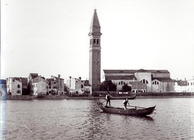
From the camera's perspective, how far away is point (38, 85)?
261ft

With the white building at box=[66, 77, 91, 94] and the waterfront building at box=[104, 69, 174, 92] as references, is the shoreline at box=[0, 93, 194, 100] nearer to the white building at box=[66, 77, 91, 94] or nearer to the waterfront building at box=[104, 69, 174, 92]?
the waterfront building at box=[104, 69, 174, 92]

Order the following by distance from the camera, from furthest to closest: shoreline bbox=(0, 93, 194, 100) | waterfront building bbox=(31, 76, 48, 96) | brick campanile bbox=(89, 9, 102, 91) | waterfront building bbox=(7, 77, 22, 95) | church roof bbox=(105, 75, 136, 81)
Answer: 1. church roof bbox=(105, 75, 136, 81)
2. brick campanile bbox=(89, 9, 102, 91)
3. waterfront building bbox=(31, 76, 48, 96)
4. waterfront building bbox=(7, 77, 22, 95)
5. shoreline bbox=(0, 93, 194, 100)

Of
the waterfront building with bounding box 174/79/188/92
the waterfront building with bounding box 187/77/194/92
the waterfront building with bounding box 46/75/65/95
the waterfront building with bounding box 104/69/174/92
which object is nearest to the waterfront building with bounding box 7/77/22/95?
the waterfront building with bounding box 46/75/65/95

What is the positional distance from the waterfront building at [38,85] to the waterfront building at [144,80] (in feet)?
87.5

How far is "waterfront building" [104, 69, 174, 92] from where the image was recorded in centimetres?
10204

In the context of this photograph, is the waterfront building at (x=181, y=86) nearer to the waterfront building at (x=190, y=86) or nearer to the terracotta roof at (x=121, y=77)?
the waterfront building at (x=190, y=86)

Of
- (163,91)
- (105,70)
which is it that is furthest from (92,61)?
(163,91)

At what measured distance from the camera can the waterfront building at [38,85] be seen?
79625 millimetres

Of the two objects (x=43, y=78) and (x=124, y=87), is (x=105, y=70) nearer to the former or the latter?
(x=124, y=87)

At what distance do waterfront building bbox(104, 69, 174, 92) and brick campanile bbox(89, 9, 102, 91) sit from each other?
1114 centimetres

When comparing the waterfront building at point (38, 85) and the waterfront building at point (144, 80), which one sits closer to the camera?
the waterfront building at point (38, 85)

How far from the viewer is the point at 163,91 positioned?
103m

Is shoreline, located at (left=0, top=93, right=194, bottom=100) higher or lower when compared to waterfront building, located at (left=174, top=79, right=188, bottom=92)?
lower

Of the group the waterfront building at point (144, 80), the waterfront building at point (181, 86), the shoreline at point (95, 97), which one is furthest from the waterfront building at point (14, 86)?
the waterfront building at point (181, 86)
